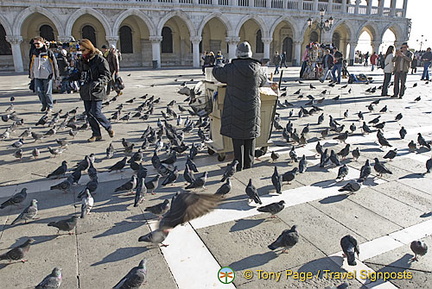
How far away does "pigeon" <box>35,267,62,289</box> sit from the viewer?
2414 millimetres

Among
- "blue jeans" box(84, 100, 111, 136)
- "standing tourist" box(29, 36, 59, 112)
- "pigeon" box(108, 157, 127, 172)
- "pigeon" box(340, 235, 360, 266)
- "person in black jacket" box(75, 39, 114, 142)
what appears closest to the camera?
"pigeon" box(340, 235, 360, 266)

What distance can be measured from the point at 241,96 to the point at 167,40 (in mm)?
28365

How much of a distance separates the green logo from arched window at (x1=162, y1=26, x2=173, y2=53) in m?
30.2

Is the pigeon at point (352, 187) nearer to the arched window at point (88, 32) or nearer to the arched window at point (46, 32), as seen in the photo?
the arched window at point (88, 32)

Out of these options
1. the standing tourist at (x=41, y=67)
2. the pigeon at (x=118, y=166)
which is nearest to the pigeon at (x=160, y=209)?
the pigeon at (x=118, y=166)

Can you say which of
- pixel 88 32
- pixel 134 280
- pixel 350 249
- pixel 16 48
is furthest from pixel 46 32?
pixel 350 249

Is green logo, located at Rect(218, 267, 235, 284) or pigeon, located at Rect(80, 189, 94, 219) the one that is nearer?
green logo, located at Rect(218, 267, 235, 284)

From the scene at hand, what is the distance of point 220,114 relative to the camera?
528 cm

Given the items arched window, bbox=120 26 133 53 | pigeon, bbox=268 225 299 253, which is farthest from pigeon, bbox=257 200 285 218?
arched window, bbox=120 26 133 53

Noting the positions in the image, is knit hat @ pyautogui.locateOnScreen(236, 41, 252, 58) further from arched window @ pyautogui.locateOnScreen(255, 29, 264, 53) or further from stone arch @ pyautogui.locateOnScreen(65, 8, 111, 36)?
arched window @ pyautogui.locateOnScreen(255, 29, 264, 53)

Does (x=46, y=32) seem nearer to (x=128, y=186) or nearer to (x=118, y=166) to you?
(x=118, y=166)

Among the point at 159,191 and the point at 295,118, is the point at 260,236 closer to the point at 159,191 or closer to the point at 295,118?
the point at 159,191

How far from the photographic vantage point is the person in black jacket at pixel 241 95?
4316 mm

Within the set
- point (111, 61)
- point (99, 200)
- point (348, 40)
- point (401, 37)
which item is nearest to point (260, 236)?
point (99, 200)
